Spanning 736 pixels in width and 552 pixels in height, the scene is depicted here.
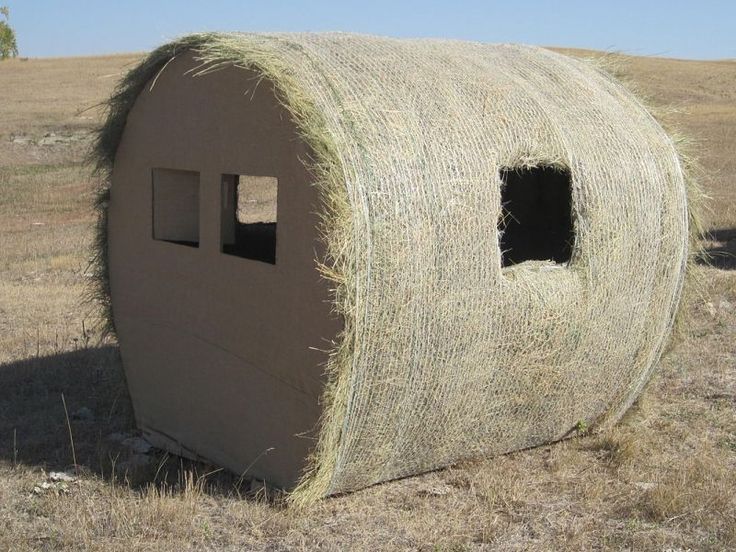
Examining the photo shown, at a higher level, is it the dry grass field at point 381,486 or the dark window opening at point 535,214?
the dark window opening at point 535,214

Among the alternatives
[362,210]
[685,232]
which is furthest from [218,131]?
[685,232]

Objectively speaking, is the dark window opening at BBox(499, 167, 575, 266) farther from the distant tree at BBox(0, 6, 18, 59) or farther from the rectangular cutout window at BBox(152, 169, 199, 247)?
the distant tree at BBox(0, 6, 18, 59)

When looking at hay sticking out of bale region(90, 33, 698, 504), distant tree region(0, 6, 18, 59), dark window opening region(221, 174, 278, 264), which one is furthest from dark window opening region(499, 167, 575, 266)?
distant tree region(0, 6, 18, 59)

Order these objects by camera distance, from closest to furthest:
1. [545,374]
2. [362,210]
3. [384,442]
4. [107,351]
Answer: [362,210], [384,442], [545,374], [107,351]

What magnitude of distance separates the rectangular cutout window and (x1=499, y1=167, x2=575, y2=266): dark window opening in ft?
9.21

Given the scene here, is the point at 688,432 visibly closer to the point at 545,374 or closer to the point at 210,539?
the point at 545,374

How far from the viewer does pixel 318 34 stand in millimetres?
6527

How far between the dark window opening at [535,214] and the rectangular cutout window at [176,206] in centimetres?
281

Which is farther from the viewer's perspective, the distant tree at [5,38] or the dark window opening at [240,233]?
the distant tree at [5,38]

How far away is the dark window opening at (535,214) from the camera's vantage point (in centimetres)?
872

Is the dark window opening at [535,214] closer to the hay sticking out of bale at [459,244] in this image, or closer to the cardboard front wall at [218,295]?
the hay sticking out of bale at [459,244]

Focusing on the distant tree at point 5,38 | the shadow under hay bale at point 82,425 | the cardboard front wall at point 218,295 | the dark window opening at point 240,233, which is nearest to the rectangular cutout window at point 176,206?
the cardboard front wall at point 218,295

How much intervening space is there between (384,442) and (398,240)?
123 centimetres

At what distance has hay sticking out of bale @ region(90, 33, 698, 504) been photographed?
5359 mm
